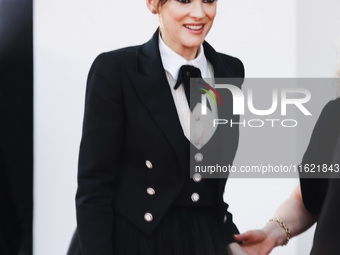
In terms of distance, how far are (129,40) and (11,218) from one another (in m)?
0.74

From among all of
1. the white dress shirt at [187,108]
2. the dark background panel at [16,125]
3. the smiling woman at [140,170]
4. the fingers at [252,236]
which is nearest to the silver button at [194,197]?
the smiling woman at [140,170]

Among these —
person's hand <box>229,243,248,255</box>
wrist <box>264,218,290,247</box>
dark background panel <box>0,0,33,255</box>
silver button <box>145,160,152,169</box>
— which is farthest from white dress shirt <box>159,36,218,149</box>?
dark background panel <box>0,0,33,255</box>

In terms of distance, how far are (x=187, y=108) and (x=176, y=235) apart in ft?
1.01

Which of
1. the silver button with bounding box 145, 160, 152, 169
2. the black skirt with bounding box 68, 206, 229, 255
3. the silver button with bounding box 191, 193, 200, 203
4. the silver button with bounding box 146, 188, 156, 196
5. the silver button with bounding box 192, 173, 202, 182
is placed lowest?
the black skirt with bounding box 68, 206, 229, 255

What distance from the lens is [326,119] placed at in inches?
63.2

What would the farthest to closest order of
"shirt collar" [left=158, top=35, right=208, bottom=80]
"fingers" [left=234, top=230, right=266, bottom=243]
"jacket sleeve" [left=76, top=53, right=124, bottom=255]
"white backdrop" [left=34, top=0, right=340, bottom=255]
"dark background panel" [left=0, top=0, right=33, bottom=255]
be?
"dark background panel" [left=0, top=0, right=33, bottom=255] < "white backdrop" [left=34, top=0, right=340, bottom=255] < "fingers" [left=234, top=230, right=266, bottom=243] < "shirt collar" [left=158, top=35, right=208, bottom=80] < "jacket sleeve" [left=76, top=53, right=124, bottom=255]

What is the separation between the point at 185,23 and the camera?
1.46 m

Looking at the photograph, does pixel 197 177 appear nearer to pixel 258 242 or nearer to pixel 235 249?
pixel 235 249

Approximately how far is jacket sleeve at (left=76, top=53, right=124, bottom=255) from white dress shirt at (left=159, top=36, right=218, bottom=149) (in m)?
0.15

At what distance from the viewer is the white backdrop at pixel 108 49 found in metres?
1.75

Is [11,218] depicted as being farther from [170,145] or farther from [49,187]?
[170,145]

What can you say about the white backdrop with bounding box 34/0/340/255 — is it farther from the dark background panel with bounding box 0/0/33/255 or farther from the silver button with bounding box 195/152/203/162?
the silver button with bounding box 195/152/203/162

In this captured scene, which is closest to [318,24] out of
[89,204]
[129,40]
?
[129,40]

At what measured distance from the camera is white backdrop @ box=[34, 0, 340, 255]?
175cm
